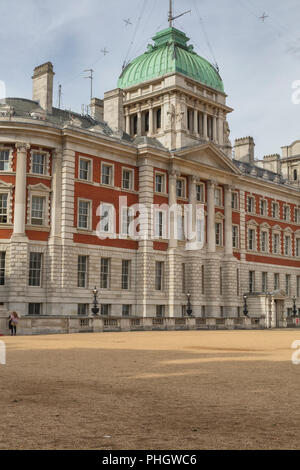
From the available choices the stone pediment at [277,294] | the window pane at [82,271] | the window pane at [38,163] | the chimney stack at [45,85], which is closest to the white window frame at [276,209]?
the stone pediment at [277,294]

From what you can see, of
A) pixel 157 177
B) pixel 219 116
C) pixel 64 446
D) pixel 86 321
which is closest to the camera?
pixel 64 446

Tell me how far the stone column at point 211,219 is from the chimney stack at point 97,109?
13446 mm

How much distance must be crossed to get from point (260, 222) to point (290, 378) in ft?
169

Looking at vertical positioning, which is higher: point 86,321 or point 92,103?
point 92,103

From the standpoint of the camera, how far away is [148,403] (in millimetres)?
10062

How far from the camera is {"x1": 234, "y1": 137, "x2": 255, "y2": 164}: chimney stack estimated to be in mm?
73125

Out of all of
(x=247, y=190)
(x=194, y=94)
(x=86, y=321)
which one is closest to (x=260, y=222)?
(x=247, y=190)

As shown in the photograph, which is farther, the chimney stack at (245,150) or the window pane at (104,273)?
the chimney stack at (245,150)

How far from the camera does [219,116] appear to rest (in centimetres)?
6053

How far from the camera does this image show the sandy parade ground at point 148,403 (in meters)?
7.36

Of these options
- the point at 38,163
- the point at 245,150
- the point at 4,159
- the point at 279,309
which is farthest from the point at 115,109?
the point at 279,309

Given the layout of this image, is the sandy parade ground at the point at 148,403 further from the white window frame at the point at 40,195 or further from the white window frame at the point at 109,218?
the white window frame at the point at 109,218

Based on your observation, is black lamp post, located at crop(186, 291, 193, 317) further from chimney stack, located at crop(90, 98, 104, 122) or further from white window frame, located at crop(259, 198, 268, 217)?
chimney stack, located at crop(90, 98, 104, 122)
